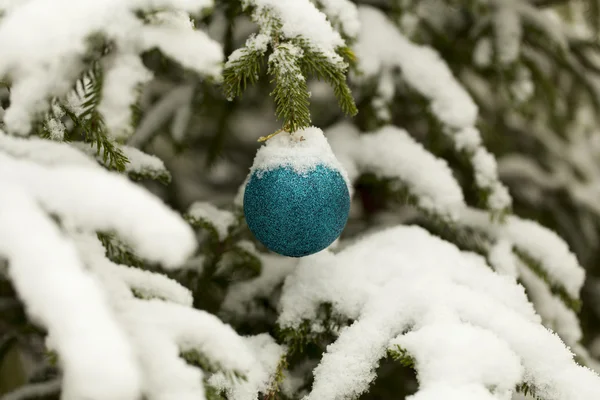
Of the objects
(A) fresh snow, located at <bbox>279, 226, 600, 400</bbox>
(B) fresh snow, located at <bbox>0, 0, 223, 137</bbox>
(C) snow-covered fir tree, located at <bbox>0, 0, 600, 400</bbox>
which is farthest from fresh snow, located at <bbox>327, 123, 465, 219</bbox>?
(B) fresh snow, located at <bbox>0, 0, 223, 137</bbox>

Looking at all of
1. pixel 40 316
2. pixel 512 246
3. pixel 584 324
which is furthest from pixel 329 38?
pixel 584 324

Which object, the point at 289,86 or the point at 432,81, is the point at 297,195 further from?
the point at 432,81

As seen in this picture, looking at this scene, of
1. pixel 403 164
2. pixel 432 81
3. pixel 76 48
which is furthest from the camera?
pixel 432 81

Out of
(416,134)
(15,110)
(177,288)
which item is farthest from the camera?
(416,134)

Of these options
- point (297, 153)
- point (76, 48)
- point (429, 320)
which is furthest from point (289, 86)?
point (429, 320)

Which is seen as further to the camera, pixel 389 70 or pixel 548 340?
pixel 389 70

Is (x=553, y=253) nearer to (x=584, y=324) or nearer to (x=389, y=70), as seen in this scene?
(x=389, y=70)

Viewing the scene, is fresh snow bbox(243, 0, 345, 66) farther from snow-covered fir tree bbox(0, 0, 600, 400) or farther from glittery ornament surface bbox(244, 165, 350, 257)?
glittery ornament surface bbox(244, 165, 350, 257)
